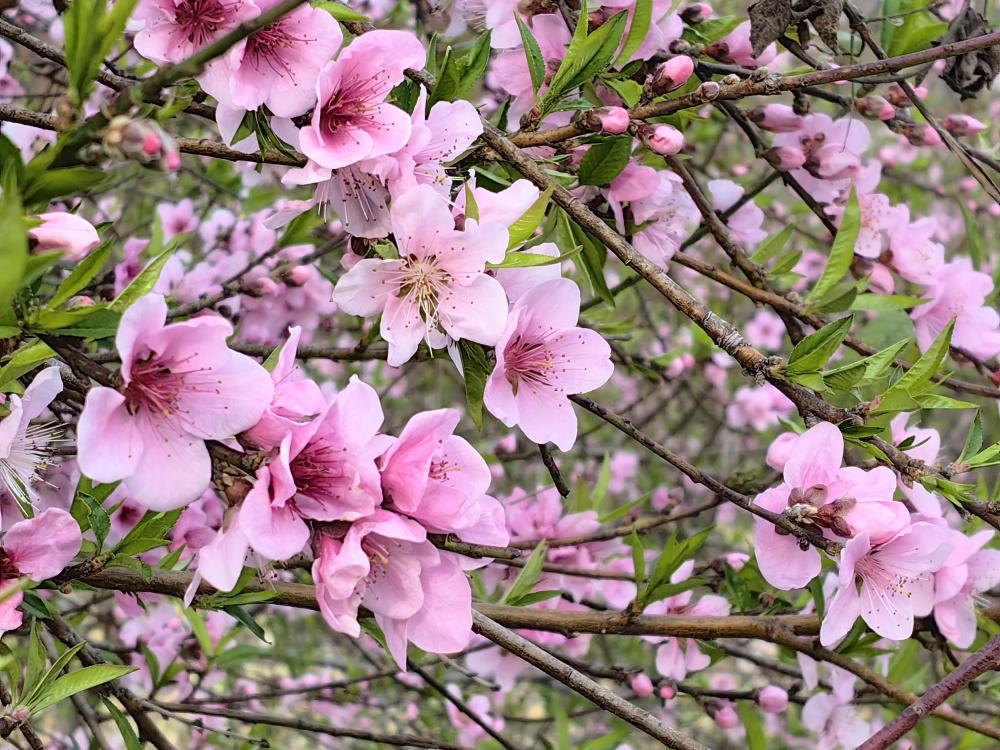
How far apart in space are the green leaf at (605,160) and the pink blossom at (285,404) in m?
0.61

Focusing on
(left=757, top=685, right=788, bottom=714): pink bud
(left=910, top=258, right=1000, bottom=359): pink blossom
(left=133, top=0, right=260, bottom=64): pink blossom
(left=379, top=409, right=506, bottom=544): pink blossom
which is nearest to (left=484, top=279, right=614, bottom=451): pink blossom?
(left=379, top=409, right=506, bottom=544): pink blossom

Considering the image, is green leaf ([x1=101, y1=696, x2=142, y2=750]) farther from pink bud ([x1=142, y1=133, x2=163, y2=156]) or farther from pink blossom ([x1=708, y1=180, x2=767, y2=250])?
pink blossom ([x1=708, y1=180, x2=767, y2=250])

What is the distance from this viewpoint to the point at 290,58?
1267mm

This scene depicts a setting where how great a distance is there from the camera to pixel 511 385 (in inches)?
50.4

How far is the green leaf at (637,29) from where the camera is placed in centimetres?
146

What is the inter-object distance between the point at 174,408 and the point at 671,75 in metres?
0.83

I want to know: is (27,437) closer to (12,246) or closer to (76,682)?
(76,682)

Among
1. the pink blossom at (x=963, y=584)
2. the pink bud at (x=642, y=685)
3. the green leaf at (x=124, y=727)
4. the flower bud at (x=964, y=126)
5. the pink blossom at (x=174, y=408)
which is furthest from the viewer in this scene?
the pink bud at (x=642, y=685)

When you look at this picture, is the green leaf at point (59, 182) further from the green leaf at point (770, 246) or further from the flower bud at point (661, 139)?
the green leaf at point (770, 246)

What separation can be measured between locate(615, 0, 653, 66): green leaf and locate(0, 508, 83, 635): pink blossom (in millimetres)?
1016

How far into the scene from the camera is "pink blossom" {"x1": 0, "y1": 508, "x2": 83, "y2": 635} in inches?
46.8

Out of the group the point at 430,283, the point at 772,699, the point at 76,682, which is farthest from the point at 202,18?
the point at 772,699

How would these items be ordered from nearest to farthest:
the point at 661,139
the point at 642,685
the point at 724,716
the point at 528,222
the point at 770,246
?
the point at 528,222 → the point at 661,139 → the point at 770,246 → the point at 642,685 → the point at 724,716

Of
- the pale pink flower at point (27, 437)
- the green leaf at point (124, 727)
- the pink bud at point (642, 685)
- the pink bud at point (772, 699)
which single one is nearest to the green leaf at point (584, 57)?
the pale pink flower at point (27, 437)
